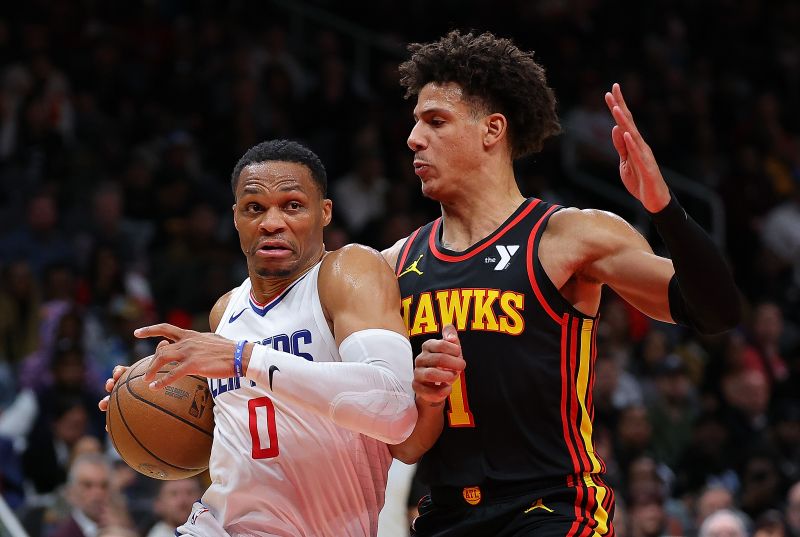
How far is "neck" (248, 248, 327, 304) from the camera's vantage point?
14.3 feet

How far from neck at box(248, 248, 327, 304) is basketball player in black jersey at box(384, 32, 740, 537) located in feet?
1.16

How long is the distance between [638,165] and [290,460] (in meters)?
1.47

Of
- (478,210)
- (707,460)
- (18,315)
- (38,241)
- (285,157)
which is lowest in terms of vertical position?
(707,460)

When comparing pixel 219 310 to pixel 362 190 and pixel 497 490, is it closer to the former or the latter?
pixel 497 490

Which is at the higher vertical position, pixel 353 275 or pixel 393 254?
pixel 393 254

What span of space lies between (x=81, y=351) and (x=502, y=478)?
222 inches

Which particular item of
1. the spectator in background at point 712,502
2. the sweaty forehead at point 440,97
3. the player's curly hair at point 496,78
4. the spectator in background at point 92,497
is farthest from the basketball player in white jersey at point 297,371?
the spectator in background at point 712,502

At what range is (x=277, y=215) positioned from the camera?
4246 millimetres

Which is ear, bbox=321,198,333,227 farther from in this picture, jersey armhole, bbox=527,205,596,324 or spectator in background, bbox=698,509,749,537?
spectator in background, bbox=698,509,749,537

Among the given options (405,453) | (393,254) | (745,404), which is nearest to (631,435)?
(745,404)

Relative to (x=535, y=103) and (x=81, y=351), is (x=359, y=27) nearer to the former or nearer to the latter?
(x=81, y=351)

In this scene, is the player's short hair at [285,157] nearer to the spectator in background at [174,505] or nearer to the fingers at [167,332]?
the fingers at [167,332]

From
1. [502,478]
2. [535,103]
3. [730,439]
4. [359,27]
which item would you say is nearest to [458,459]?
[502,478]

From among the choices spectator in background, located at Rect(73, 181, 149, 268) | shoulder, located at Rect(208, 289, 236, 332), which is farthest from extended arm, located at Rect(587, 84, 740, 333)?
spectator in background, located at Rect(73, 181, 149, 268)
